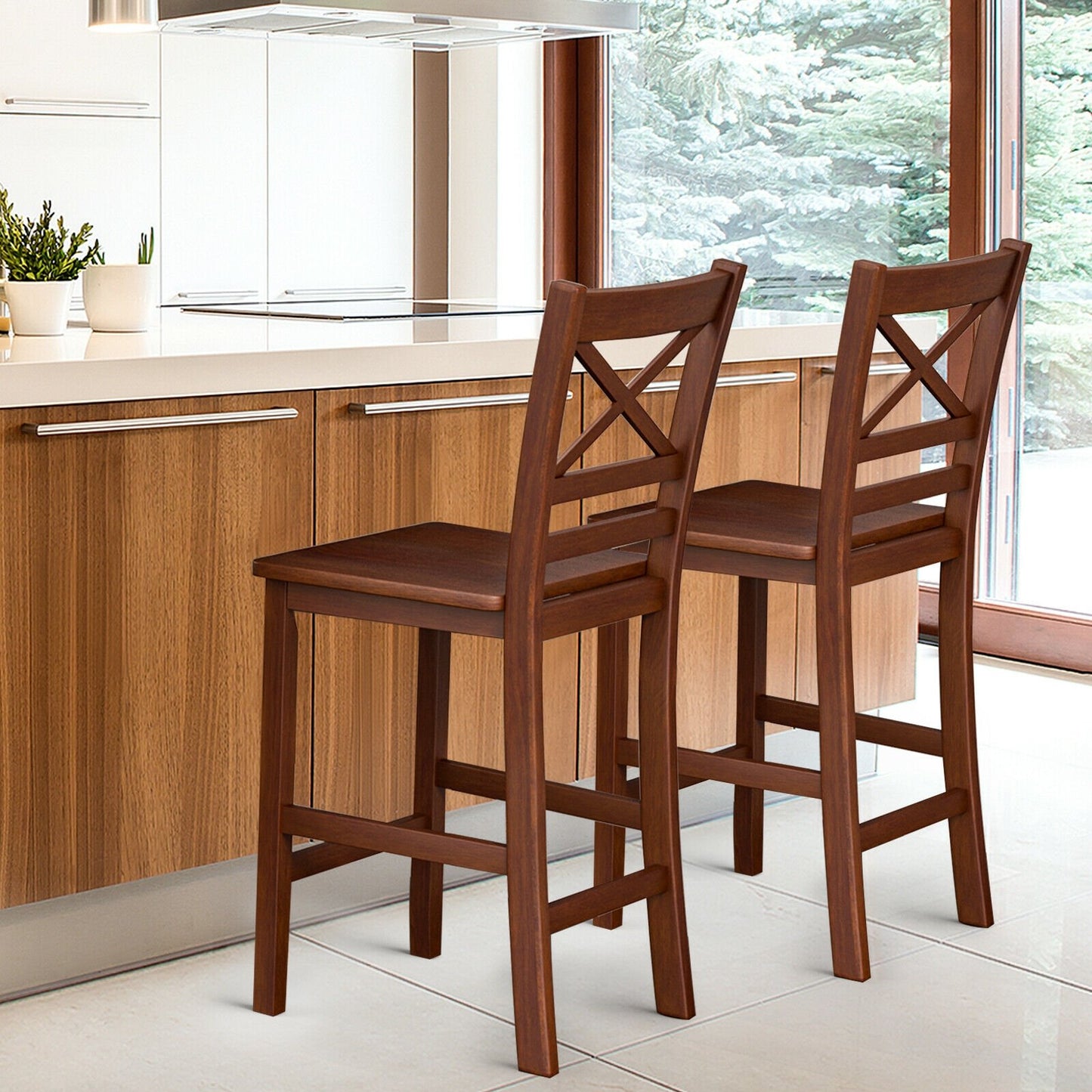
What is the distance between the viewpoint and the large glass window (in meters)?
4.93

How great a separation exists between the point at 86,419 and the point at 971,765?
4.77ft

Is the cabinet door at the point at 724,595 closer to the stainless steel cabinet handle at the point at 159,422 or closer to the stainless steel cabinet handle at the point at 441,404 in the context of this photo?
the stainless steel cabinet handle at the point at 441,404

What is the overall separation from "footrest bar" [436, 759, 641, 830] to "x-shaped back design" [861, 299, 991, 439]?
640 mm

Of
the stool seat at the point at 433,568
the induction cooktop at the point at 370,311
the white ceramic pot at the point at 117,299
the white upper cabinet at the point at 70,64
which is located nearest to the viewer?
the stool seat at the point at 433,568

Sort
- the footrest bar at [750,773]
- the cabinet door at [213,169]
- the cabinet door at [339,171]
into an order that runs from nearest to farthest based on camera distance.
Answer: the footrest bar at [750,773]
the cabinet door at [213,169]
the cabinet door at [339,171]

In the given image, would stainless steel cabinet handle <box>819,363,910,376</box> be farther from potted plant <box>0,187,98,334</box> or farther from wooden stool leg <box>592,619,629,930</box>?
potted plant <box>0,187,98,334</box>

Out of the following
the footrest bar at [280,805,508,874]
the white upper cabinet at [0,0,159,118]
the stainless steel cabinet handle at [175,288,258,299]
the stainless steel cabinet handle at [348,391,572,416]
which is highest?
the white upper cabinet at [0,0,159,118]

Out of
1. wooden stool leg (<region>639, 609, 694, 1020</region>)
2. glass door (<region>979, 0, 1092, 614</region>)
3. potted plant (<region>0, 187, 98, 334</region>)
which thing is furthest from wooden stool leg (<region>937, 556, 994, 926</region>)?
glass door (<region>979, 0, 1092, 614</region>)

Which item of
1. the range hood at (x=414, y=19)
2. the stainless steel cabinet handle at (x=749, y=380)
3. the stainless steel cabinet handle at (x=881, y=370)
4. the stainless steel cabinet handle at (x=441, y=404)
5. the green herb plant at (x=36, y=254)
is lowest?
the stainless steel cabinet handle at (x=441, y=404)

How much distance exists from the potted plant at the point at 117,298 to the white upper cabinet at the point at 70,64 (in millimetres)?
2052

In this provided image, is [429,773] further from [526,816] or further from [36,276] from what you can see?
[36,276]

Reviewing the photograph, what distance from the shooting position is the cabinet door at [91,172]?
4805 millimetres

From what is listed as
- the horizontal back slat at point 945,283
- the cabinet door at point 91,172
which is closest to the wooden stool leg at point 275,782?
the horizontal back slat at point 945,283

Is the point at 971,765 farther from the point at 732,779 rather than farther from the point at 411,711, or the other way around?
the point at 411,711
